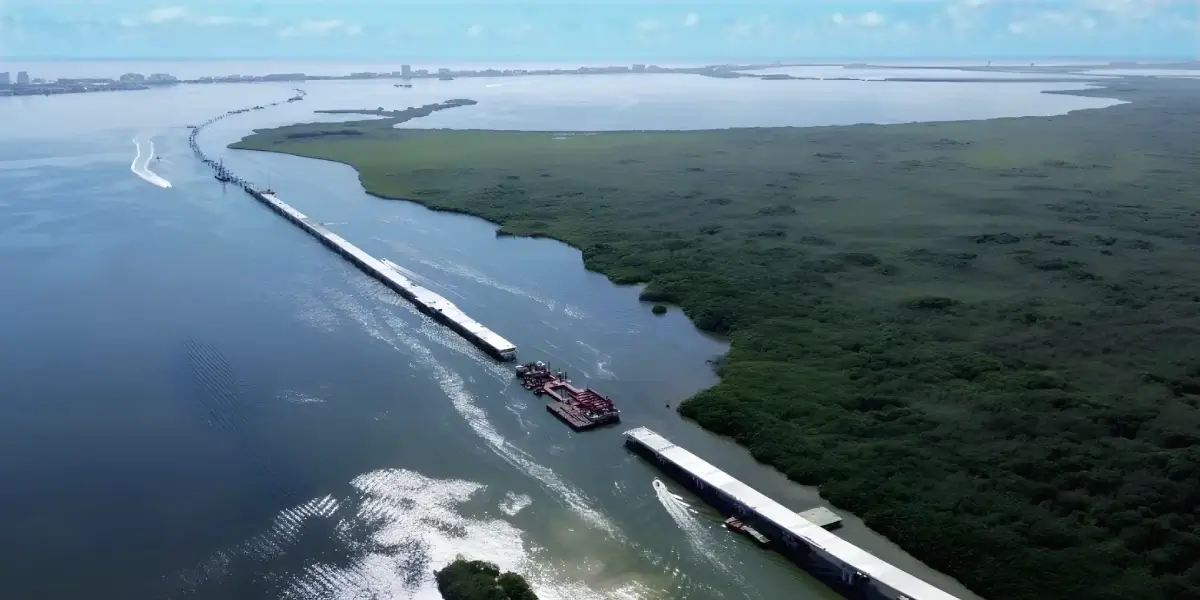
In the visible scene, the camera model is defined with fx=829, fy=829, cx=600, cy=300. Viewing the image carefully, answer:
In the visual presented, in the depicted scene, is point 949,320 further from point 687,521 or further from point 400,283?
point 400,283

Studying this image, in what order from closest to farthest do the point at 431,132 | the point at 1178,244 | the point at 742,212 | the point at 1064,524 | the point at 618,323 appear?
the point at 1064,524, the point at 618,323, the point at 1178,244, the point at 742,212, the point at 431,132

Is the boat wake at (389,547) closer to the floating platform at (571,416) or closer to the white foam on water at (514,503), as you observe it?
the white foam on water at (514,503)

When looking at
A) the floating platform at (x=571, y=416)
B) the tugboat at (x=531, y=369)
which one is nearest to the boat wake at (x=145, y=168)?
the tugboat at (x=531, y=369)

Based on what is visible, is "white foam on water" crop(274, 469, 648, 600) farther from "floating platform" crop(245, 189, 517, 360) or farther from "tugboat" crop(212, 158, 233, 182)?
"tugboat" crop(212, 158, 233, 182)

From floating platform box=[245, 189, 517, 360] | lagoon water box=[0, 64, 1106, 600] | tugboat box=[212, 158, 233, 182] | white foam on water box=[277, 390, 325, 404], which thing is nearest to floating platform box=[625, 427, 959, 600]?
lagoon water box=[0, 64, 1106, 600]

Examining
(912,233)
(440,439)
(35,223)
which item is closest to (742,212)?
(912,233)

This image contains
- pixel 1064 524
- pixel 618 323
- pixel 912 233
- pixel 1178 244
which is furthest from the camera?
pixel 912 233

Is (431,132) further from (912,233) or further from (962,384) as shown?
(962,384)
